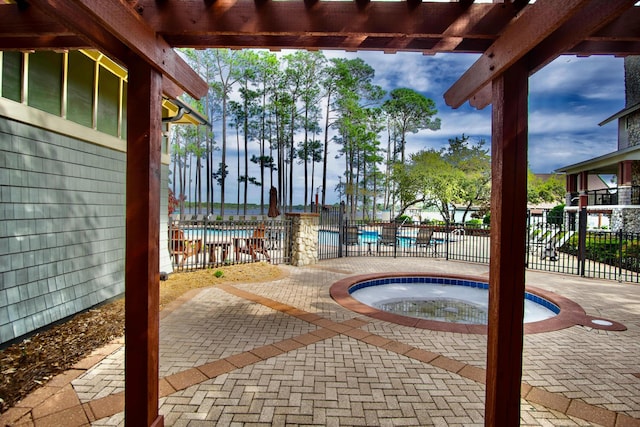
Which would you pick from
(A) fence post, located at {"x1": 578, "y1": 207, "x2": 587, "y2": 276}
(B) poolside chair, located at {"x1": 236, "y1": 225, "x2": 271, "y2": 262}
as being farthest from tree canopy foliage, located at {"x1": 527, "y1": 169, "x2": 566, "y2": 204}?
(B) poolside chair, located at {"x1": 236, "y1": 225, "x2": 271, "y2": 262}

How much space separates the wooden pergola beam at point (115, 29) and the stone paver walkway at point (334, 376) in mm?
2585

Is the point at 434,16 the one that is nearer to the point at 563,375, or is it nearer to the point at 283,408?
the point at 283,408

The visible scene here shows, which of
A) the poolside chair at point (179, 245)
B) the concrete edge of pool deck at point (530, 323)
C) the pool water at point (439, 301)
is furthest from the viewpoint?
the poolside chair at point (179, 245)

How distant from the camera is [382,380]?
9.78ft

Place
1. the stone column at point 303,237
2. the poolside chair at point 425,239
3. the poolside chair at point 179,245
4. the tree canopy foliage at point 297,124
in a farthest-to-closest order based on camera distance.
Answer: the tree canopy foliage at point 297,124, the poolside chair at point 425,239, the stone column at point 303,237, the poolside chair at point 179,245

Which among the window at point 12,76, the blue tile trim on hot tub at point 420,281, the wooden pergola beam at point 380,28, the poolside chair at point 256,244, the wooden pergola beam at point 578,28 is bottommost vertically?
the blue tile trim on hot tub at point 420,281

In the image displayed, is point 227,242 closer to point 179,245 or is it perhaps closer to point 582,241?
point 179,245

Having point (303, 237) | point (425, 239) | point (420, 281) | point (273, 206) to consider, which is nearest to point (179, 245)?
point (303, 237)

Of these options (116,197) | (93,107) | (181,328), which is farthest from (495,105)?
(116,197)

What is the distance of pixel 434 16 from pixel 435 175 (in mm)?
22417

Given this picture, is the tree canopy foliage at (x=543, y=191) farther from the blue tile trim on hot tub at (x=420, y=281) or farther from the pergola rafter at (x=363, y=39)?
the pergola rafter at (x=363, y=39)

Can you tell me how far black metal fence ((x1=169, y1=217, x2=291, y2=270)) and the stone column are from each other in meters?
0.21

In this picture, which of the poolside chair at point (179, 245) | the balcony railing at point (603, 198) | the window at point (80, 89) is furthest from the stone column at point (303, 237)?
the balcony railing at point (603, 198)

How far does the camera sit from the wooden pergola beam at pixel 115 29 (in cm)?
153
